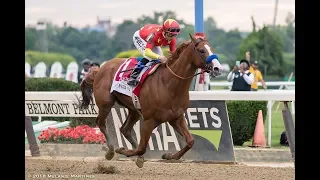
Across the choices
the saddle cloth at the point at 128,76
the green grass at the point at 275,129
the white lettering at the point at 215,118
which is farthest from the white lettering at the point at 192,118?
the saddle cloth at the point at 128,76

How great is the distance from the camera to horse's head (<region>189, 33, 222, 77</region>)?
735cm

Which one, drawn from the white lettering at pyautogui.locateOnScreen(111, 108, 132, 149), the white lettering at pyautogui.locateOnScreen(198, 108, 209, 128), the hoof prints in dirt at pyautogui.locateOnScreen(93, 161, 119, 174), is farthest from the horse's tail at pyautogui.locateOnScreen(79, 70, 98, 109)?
the white lettering at pyautogui.locateOnScreen(198, 108, 209, 128)

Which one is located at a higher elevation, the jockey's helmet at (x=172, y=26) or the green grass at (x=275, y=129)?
the jockey's helmet at (x=172, y=26)

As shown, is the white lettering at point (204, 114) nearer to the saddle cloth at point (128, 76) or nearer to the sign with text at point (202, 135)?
the sign with text at point (202, 135)

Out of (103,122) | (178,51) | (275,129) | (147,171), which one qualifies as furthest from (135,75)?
(275,129)

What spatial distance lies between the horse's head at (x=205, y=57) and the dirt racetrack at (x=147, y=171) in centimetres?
125

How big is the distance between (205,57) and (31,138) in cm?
363

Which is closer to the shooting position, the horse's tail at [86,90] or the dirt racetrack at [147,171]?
the dirt racetrack at [147,171]

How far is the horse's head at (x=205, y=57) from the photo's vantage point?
735 cm

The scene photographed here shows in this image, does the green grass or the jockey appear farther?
the green grass

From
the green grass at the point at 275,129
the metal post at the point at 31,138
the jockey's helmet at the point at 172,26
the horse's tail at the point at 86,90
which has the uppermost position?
the jockey's helmet at the point at 172,26

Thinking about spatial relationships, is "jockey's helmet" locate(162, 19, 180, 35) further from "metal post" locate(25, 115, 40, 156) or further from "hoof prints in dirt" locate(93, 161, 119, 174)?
"metal post" locate(25, 115, 40, 156)

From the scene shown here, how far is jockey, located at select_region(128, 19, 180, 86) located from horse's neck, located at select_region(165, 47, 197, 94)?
0.27m
